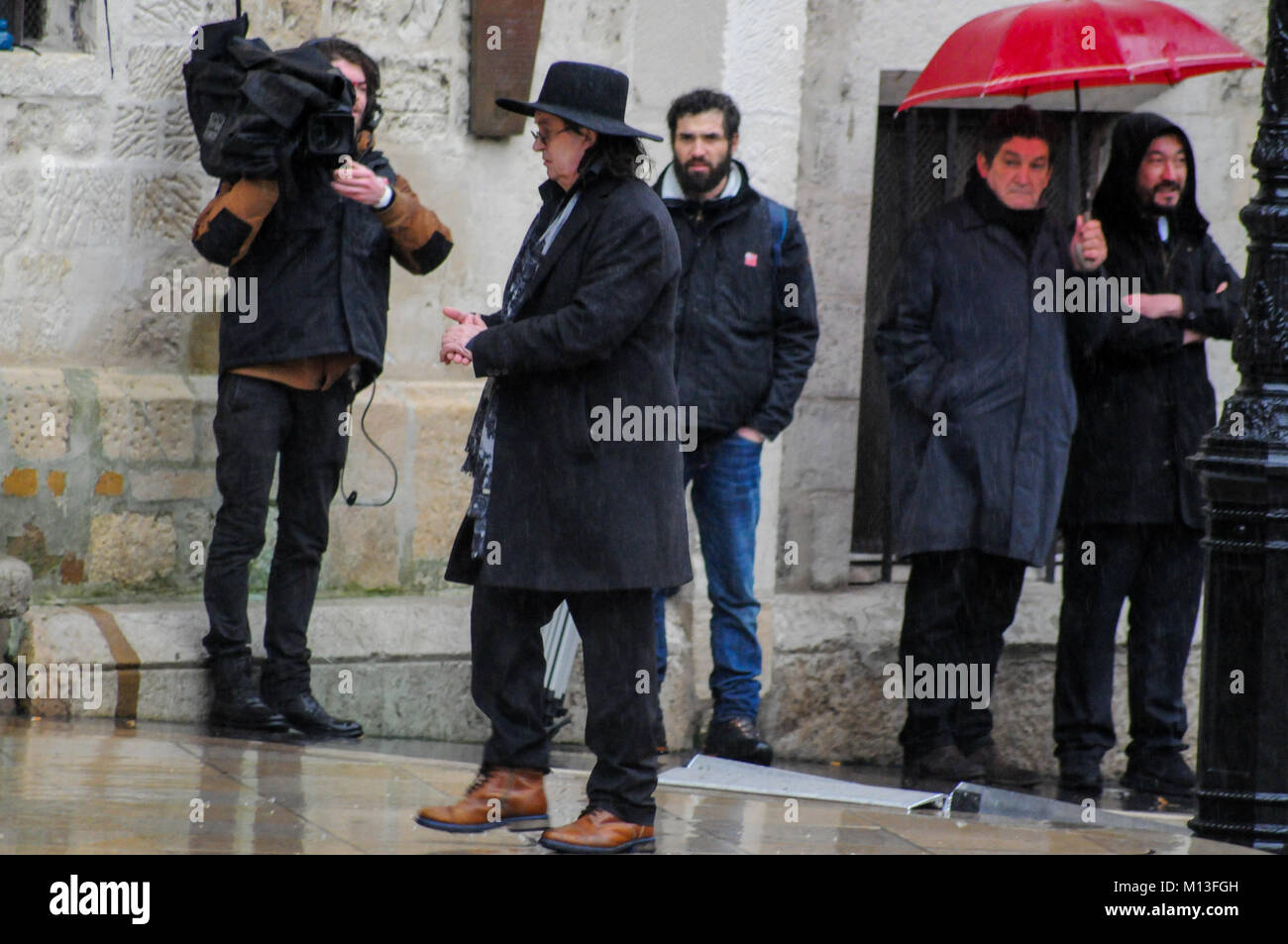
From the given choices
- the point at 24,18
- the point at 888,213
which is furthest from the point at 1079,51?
the point at 24,18

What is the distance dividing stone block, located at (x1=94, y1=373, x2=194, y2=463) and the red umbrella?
8.85 feet

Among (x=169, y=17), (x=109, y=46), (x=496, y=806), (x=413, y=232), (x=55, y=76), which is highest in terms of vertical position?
(x=169, y=17)

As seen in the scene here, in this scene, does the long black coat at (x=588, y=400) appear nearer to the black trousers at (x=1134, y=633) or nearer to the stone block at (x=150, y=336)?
the stone block at (x=150, y=336)

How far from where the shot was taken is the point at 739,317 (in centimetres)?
669

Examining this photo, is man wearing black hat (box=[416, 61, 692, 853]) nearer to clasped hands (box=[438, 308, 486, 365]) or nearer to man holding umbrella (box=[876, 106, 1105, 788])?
clasped hands (box=[438, 308, 486, 365])

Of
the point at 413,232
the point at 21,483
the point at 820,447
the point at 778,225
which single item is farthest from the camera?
the point at 820,447

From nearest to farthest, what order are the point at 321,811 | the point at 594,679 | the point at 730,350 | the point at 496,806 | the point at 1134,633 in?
the point at 594,679 < the point at 496,806 < the point at 321,811 < the point at 730,350 < the point at 1134,633

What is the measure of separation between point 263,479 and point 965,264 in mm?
2531

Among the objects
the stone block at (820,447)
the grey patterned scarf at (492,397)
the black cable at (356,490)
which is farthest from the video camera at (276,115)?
the stone block at (820,447)

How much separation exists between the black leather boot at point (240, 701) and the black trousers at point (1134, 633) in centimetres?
279

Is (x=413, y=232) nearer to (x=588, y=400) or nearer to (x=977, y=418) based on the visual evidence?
(x=588, y=400)

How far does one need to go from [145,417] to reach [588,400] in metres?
2.49

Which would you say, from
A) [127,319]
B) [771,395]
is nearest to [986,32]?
[771,395]

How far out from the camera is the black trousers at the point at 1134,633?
6887 mm
